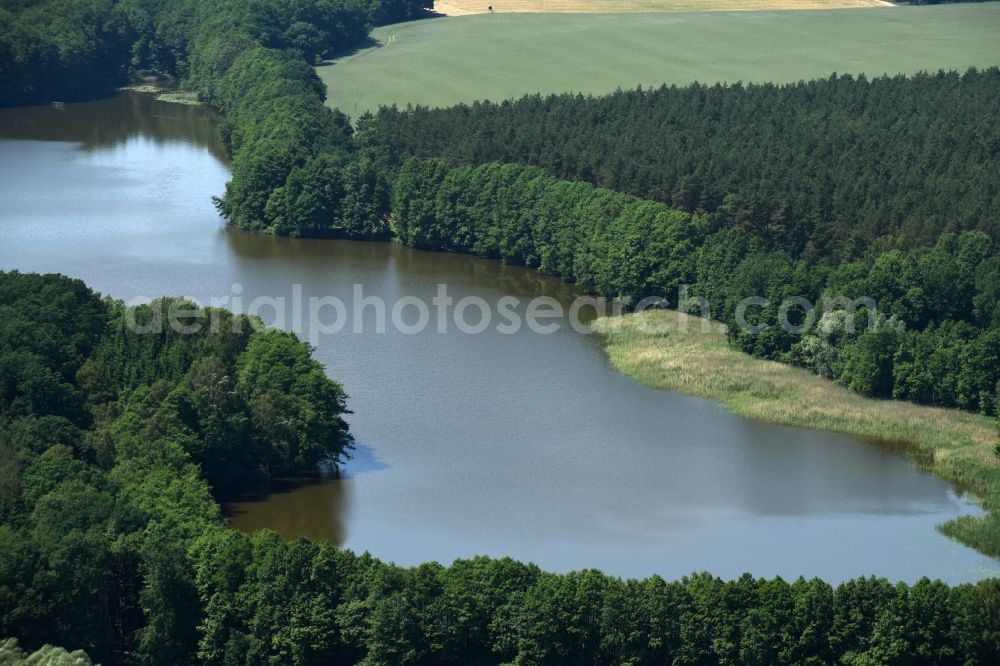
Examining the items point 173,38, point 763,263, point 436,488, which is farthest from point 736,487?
point 173,38

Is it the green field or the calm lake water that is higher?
the green field

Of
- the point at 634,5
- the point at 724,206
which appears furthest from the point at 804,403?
the point at 634,5

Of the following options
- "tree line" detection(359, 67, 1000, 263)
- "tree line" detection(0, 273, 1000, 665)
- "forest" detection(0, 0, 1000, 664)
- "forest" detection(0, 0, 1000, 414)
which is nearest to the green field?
"forest" detection(0, 0, 1000, 664)

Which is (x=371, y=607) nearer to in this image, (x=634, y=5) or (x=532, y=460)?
(x=532, y=460)

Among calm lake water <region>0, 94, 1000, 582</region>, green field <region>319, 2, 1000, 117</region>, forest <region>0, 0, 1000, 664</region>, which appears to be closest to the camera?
forest <region>0, 0, 1000, 664</region>

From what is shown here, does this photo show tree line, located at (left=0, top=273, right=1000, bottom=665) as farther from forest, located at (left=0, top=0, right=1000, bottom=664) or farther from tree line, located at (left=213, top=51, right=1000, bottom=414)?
tree line, located at (left=213, top=51, right=1000, bottom=414)

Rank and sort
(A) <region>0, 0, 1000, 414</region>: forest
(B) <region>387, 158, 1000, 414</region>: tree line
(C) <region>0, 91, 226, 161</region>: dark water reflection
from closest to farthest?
(B) <region>387, 158, 1000, 414</region>: tree line < (A) <region>0, 0, 1000, 414</region>: forest < (C) <region>0, 91, 226, 161</region>: dark water reflection

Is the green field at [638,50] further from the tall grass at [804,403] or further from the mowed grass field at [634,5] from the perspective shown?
the tall grass at [804,403]
